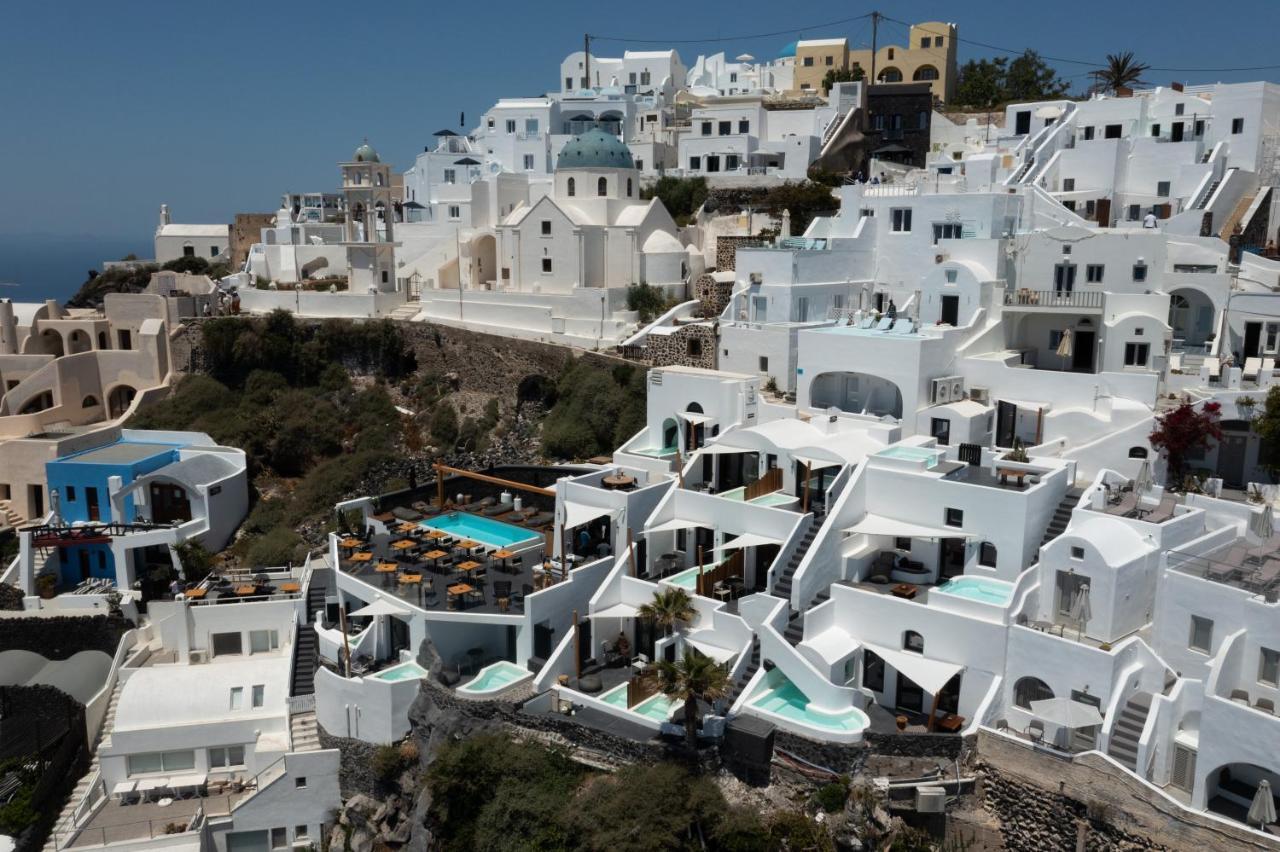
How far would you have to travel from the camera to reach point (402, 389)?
4475 centimetres

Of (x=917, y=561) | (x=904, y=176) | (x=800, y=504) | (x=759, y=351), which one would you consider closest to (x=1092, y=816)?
(x=917, y=561)

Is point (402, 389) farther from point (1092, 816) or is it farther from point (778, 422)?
point (1092, 816)

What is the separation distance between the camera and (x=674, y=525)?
88.1 ft

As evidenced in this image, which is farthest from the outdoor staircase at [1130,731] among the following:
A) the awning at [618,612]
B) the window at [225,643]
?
the window at [225,643]

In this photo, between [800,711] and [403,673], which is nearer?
[800,711]

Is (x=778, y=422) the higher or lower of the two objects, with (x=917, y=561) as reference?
higher

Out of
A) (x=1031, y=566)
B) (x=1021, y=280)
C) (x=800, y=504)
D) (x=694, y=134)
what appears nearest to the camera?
(x=1031, y=566)

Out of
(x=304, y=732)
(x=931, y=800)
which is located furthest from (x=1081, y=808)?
(x=304, y=732)

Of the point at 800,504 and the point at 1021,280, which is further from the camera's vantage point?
the point at 1021,280

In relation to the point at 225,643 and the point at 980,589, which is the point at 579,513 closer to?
the point at 980,589

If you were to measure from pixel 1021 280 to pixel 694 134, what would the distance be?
27.7 meters

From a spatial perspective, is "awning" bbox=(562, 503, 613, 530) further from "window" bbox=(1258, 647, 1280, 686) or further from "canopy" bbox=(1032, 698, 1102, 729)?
"window" bbox=(1258, 647, 1280, 686)

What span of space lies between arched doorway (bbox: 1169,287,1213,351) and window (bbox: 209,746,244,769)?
3055 centimetres

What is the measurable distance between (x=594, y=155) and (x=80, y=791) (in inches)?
1303
